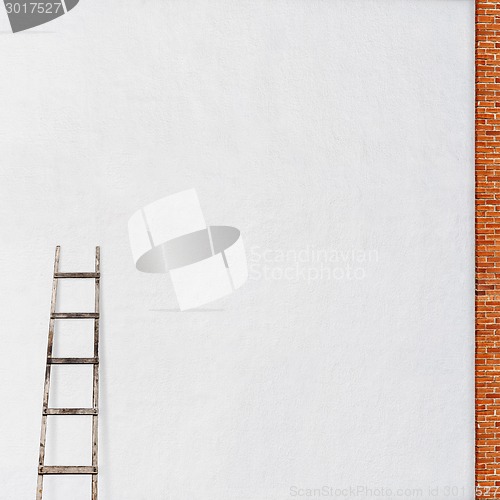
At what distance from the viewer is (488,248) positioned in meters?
4.47

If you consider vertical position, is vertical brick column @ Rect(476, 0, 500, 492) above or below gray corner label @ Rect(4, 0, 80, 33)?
below

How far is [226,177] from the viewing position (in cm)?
433

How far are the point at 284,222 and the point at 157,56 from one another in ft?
4.89

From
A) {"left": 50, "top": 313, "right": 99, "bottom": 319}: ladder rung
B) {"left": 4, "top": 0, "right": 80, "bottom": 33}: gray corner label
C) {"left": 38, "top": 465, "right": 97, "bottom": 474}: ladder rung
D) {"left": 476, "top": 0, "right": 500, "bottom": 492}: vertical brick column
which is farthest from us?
{"left": 476, "top": 0, "right": 500, "bottom": 492}: vertical brick column

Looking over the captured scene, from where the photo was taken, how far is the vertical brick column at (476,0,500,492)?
4.45 meters

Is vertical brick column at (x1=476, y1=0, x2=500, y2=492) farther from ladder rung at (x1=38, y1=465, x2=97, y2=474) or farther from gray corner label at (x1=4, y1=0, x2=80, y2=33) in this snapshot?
gray corner label at (x1=4, y1=0, x2=80, y2=33)

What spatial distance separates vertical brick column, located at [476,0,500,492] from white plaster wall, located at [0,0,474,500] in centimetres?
9

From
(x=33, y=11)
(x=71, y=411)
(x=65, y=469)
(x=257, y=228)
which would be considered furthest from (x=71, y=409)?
(x=33, y=11)

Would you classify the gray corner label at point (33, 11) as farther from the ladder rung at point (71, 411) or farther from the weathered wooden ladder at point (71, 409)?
the ladder rung at point (71, 411)

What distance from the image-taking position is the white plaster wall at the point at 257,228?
14.0ft

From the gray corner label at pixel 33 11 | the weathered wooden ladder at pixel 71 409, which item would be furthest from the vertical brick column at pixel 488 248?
the gray corner label at pixel 33 11

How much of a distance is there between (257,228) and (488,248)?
1.72 m

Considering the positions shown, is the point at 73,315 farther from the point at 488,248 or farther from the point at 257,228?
the point at 488,248

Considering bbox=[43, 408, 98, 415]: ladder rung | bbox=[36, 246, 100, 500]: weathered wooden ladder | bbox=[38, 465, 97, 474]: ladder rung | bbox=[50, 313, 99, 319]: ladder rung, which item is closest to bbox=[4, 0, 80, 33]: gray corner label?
bbox=[36, 246, 100, 500]: weathered wooden ladder
